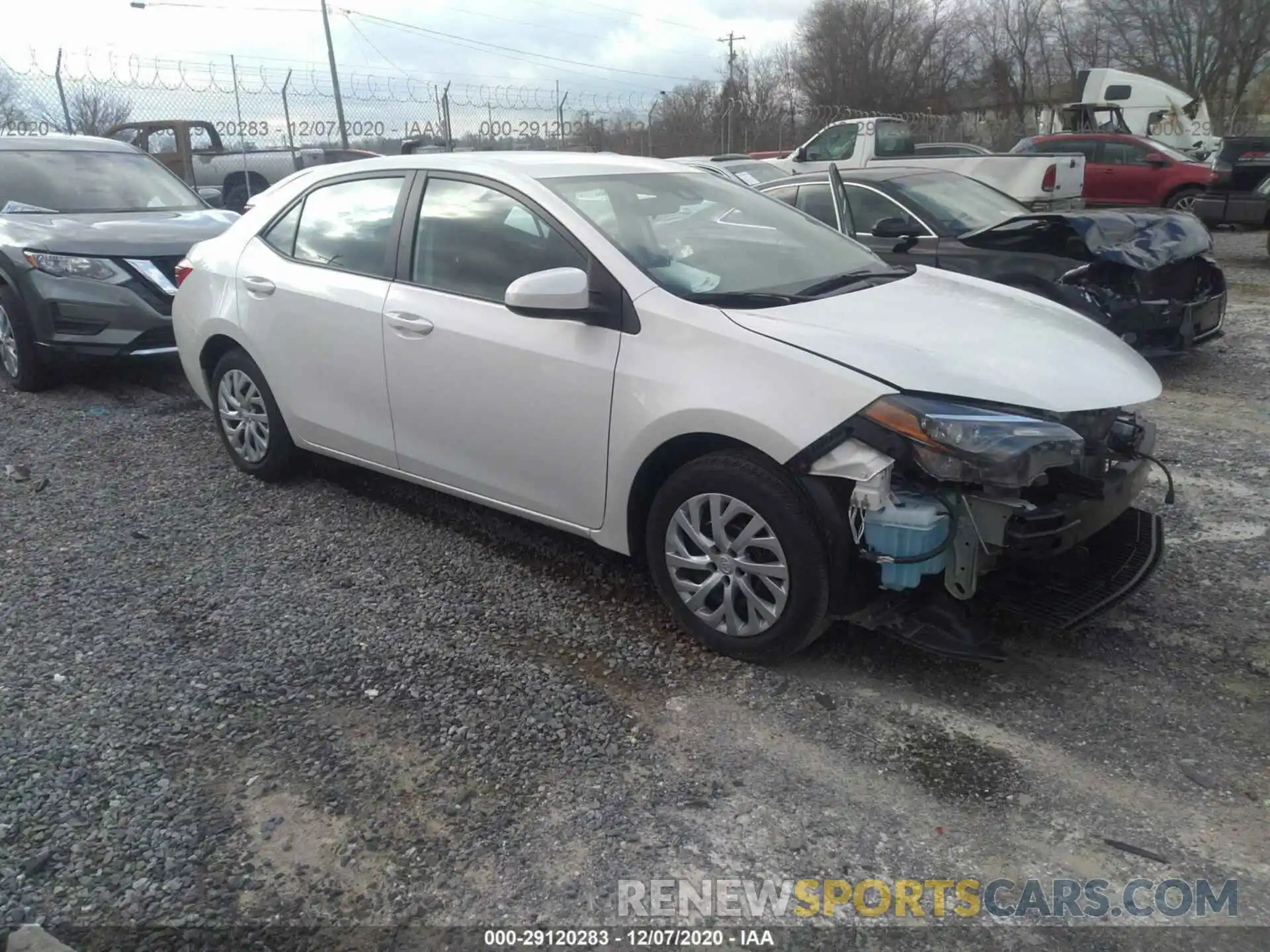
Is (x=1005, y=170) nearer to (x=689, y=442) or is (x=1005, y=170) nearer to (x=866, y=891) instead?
(x=689, y=442)

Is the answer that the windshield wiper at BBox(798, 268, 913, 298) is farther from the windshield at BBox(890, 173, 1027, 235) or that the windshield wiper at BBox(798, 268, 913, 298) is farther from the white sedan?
the windshield at BBox(890, 173, 1027, 235)

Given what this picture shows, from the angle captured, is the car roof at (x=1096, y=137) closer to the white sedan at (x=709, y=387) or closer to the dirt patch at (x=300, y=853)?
the white sedan at (x=709, y=387)

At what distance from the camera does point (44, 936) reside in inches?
89.7

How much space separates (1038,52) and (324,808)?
56505 millimetres

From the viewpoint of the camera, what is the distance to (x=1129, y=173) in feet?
55.8

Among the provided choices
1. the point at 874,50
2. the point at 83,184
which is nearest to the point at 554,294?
the point at 83,184

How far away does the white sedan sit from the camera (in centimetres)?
296

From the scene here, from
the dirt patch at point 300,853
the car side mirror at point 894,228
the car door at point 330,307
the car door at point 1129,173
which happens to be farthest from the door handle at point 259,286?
the car door at point 1129,173

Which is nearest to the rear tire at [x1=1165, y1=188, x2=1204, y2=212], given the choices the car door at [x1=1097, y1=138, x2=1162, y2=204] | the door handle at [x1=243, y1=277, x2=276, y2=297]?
the car door at [x1=1097, y1=138, x2=1162, y2=204]

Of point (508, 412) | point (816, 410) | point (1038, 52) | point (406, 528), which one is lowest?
point (406, 528)

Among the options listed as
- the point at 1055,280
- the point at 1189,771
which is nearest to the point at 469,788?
the point at 1189,771

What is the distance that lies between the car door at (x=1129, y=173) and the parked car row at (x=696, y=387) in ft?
49.8

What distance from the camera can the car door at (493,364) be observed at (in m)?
3.54

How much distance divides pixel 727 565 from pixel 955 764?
3.04 ft
